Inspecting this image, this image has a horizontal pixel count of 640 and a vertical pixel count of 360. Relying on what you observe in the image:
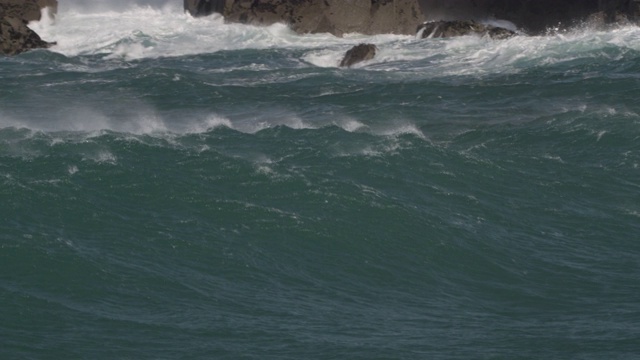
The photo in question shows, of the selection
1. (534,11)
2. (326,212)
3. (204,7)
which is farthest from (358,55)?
(326,212)

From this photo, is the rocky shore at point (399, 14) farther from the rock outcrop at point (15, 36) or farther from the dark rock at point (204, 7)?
the rock outcrop at point (15, 36)

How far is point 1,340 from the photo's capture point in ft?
60.8

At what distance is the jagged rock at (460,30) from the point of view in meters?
46.3

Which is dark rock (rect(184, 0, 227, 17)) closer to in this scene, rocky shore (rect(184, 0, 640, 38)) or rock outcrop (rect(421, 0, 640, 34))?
rocky shore (rect(184, 0, 640, 38))

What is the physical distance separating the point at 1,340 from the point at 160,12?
1642 inches

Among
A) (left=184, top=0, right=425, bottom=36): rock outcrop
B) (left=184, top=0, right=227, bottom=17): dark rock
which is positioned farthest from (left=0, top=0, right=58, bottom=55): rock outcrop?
(left=184, top=0, right=425, bottom=36): rock outcrop

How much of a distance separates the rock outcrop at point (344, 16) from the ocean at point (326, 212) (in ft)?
29.8

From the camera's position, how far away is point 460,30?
47.2 metres

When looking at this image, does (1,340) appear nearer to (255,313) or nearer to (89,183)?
(255,313)

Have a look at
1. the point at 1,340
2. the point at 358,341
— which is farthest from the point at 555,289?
the point at 1,340

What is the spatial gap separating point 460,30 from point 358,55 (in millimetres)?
6376

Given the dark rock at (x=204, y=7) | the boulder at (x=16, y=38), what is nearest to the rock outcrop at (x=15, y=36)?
the boulder at (x=16, y=38)

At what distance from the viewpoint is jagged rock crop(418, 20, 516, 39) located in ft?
152

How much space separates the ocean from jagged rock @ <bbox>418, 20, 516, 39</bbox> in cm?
559
